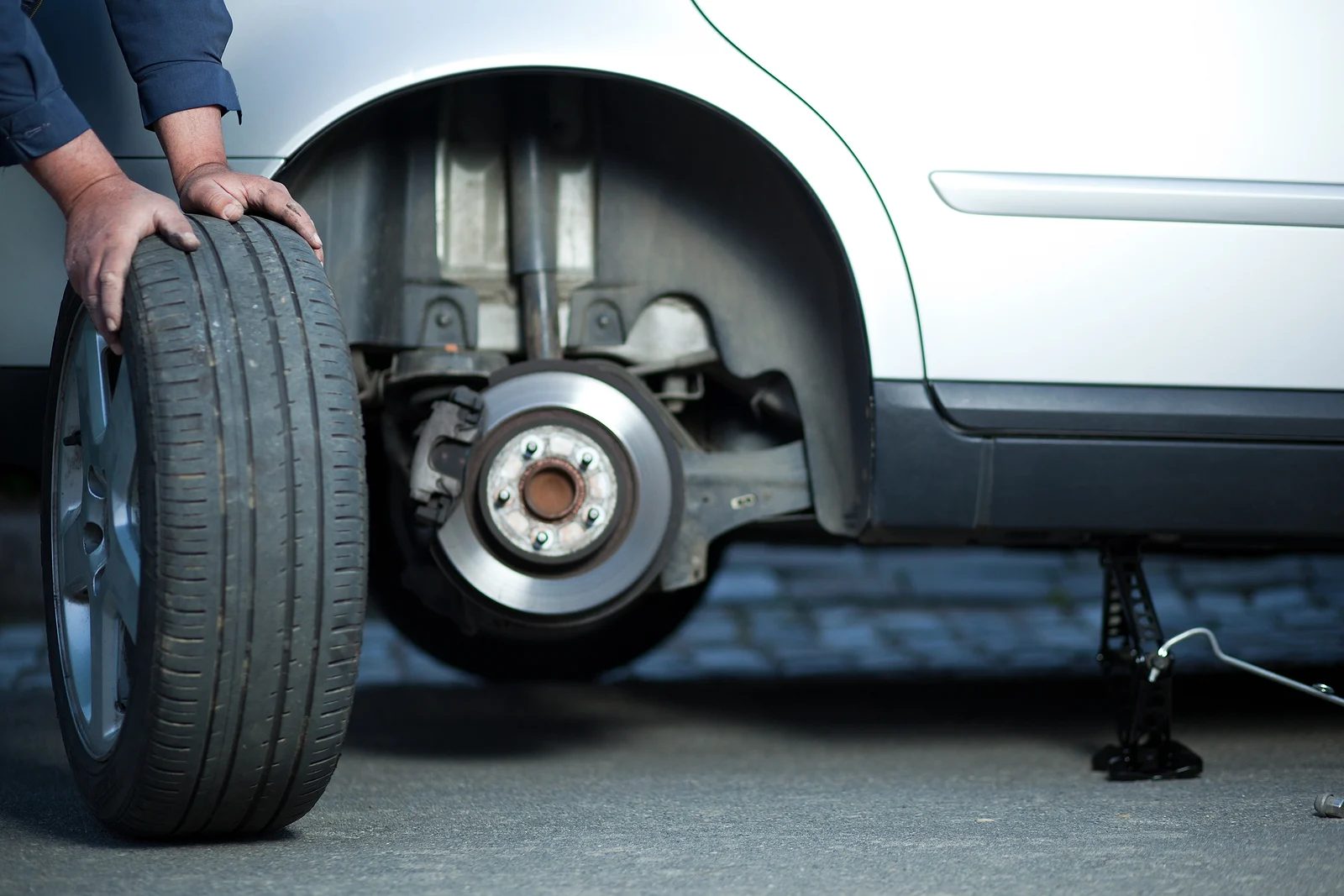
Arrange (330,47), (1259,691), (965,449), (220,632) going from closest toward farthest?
(220,632) < (330,47) < (965,449) < (1259,691)

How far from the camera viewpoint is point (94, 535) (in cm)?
166

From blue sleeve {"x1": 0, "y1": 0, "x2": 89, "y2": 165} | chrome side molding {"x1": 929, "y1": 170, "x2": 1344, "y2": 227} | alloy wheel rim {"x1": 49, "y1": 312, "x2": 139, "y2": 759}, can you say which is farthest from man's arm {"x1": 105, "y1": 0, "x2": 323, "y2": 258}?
chrome side molding {"x1": 929, "y1": 170, "x2": 1344, "y2": 227}

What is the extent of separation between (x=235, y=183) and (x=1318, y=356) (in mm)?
1435

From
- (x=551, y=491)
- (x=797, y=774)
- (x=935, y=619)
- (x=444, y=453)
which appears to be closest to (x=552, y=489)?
(x=551, y=491)

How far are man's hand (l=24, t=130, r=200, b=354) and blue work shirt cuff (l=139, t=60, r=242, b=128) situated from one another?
0.10 meters

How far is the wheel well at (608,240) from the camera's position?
2029 millimetres

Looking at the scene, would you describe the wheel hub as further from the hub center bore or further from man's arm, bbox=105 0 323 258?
man's arm, bbox=105 0 323 258

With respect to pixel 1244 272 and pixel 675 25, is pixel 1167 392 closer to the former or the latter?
pixel 1244 272

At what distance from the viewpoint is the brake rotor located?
1.96m

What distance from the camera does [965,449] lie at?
1.91 metres

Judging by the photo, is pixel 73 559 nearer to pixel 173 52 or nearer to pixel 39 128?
pixel 39 128

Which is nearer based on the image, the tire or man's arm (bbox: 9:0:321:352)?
the tire

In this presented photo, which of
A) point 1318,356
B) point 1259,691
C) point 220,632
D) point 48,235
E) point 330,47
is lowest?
point 1259,691

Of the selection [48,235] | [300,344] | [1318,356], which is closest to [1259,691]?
[1318,356]
